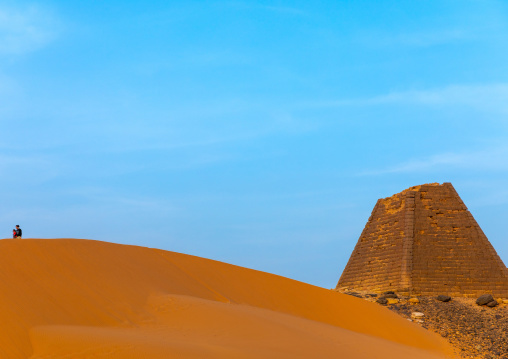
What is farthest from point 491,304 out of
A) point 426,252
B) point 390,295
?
point 390,295

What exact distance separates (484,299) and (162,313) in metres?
13.1

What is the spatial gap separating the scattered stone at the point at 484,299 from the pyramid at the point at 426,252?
801 millimetres

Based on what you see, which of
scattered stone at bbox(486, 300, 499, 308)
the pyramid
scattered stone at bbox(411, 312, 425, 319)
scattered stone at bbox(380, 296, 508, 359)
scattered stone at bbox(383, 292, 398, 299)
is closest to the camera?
scattered stone at bbox(380, 296, 508, 359)

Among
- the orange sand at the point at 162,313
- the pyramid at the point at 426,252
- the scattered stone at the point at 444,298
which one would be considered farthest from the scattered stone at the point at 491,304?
the orange sand at the point at 162,313

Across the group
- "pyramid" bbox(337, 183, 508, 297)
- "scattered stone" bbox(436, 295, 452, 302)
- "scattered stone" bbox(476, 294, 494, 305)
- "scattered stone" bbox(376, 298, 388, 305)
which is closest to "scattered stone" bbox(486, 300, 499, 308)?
"scattered stone" bbox(476, 294, 494, 305)

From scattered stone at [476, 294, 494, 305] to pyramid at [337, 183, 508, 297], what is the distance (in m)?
0.80

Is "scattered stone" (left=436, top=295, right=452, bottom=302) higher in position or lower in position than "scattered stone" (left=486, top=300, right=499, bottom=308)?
higher

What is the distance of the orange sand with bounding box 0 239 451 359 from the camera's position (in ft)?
32.2

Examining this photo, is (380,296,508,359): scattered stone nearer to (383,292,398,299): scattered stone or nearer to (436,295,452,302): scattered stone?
(436,295,452,302): scattered stone

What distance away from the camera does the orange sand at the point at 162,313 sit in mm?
9828

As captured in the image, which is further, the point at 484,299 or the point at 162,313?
the point at 484,299

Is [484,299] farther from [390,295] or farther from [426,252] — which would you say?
[390,295]

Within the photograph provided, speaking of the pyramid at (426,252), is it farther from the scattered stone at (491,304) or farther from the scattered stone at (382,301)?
the scattered stone at (382,301)

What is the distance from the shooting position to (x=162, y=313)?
12141 millimetres
